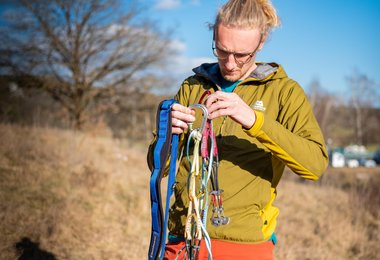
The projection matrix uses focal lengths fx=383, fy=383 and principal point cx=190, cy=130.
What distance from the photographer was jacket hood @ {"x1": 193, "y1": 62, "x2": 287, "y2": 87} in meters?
1.96

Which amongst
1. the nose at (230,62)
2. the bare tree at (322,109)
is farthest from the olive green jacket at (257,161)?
the bare tree at (322,109)

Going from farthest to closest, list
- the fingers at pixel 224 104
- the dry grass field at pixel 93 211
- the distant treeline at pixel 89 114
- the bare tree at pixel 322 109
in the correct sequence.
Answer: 1. the bare tree at pixel 322 109
2. the distant treeline at pixel 89 114
3. the dry grass field at pixel 93 211
4. the fingers at pixel 224 104

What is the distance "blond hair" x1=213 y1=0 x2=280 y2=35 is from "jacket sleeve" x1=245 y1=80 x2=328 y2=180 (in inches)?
12.9

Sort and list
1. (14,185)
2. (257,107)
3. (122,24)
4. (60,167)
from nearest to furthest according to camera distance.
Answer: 1. (257,107)
2. (14,185)
3. (60,167)
4. (122,24)

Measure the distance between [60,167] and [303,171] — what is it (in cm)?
776

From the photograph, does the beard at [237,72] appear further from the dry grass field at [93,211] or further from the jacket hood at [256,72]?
the dry grass field at [93,211]

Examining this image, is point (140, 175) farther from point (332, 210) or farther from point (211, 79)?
point (211, 79)

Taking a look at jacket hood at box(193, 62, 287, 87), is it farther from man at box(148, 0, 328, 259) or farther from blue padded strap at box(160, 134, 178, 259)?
blue padded strap at box(160, 134, 178, 259)

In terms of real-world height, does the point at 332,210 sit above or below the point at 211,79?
below

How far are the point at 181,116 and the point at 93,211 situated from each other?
18.2 feet

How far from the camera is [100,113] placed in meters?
18.8

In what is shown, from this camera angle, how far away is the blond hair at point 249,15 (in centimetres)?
180

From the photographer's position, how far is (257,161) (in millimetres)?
1929

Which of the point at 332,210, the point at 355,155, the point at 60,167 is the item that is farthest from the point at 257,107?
the point at 355,155
